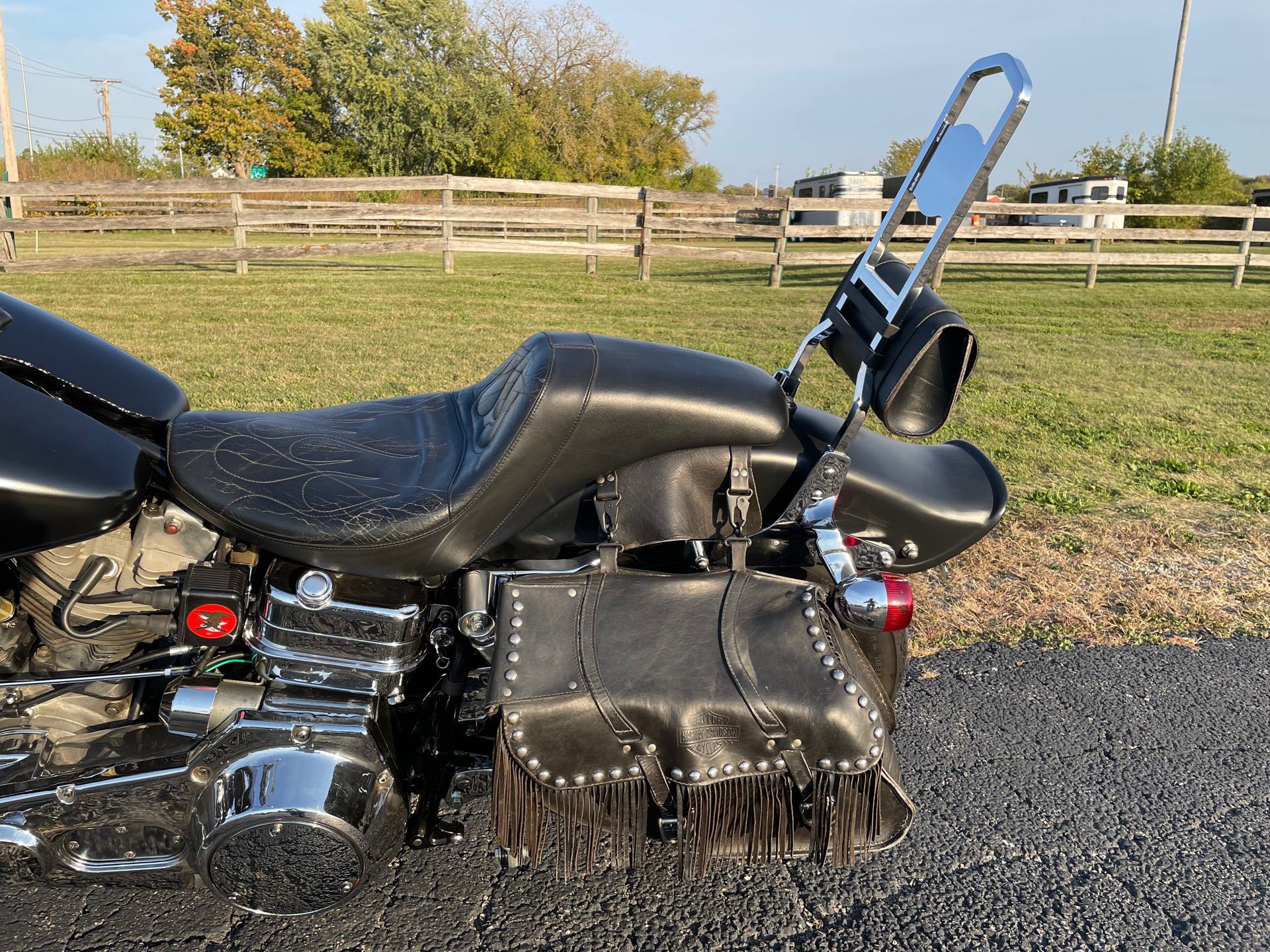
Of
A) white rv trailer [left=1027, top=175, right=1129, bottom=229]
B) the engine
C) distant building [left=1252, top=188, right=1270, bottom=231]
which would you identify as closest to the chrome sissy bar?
the engine

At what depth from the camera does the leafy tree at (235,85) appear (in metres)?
41.4

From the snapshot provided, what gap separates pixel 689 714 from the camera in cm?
163

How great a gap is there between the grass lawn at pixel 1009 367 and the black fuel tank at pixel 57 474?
2.54 meters

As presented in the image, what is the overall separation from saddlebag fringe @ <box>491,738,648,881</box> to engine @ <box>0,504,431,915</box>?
262 millimetres

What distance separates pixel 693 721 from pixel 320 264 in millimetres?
16097

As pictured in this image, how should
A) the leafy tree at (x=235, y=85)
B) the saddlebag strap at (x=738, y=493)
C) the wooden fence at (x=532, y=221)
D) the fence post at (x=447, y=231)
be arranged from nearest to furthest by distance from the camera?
the saddlebag strap at (x=738, y=493), the wooden fence at (x=532, y=221), the fence post at (x=447, y=231), the leafy tree at (x=235, y=85)

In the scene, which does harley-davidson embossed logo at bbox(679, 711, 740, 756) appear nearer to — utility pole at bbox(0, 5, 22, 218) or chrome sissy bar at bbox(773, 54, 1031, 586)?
chrome sissy bar at bbox(773, 54, 1031, 586)

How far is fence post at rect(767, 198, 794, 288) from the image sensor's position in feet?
46.5

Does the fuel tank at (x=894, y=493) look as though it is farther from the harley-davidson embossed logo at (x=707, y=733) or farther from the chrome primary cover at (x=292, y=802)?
the chrome primary cover at (x=292, y=802)

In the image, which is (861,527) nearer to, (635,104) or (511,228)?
(511,228)

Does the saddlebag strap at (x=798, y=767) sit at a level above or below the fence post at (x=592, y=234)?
below

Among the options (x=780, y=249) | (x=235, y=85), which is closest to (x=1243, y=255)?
(x=780, y=249)

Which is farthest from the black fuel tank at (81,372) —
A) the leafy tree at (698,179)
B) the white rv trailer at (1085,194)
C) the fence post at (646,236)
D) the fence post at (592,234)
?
the leafy tree at (698,179)

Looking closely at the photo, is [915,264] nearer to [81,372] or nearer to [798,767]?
[798,767]
